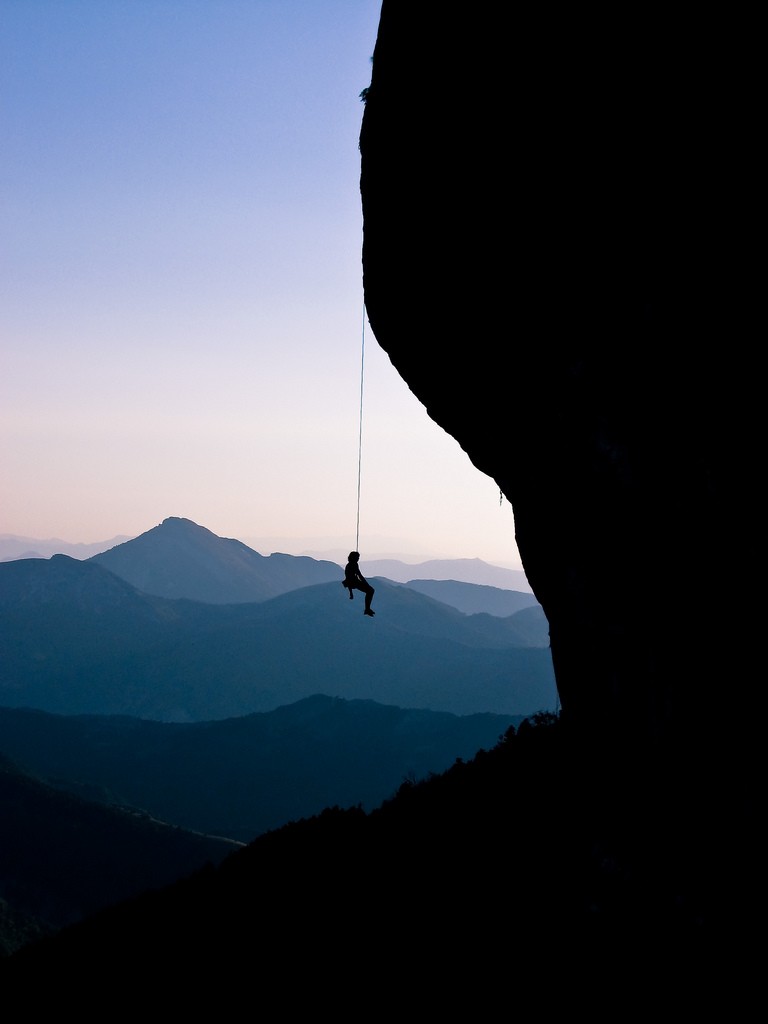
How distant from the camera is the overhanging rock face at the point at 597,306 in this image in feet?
28.2

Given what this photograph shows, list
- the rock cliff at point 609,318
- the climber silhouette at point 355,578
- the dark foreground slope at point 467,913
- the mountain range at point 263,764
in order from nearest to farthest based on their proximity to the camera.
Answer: the rock cliff at point 609,318, the dark foreground slope at point 467,913, the climber silhouette at point 355,578, the mountain range at point 263,764

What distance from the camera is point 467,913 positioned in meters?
15.3

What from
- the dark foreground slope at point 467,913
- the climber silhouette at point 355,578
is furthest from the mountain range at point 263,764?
the climber silhouette at point 355,578

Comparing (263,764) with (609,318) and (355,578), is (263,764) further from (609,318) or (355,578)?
(609,318)

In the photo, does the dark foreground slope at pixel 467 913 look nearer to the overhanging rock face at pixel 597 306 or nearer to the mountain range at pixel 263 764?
the overhanging rock face at pixel 597 306

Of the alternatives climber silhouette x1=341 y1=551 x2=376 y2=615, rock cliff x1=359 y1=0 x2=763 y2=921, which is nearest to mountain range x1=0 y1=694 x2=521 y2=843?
climber silhouette x1=341 y1=551 x2=376 y2=615

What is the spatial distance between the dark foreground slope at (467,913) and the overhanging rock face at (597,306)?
168 cm

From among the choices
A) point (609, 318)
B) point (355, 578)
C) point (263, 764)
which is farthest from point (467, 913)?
point (263, 764)

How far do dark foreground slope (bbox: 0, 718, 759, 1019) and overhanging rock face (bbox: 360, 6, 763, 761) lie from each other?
1683 mm

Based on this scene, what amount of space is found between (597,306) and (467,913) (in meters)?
11.1

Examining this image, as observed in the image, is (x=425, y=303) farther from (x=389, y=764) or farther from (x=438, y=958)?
(x=389, y=764)

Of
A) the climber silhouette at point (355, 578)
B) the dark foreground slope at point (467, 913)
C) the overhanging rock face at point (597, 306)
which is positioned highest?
the overhanging rock face at point (597, 306)

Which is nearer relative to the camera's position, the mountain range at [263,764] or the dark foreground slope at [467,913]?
the dark foreground slope at [467,913]

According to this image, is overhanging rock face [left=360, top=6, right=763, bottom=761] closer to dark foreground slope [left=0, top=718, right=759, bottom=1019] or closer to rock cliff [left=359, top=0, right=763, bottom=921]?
rock cliff [left=359, top=0, right=763, bottom=921]
